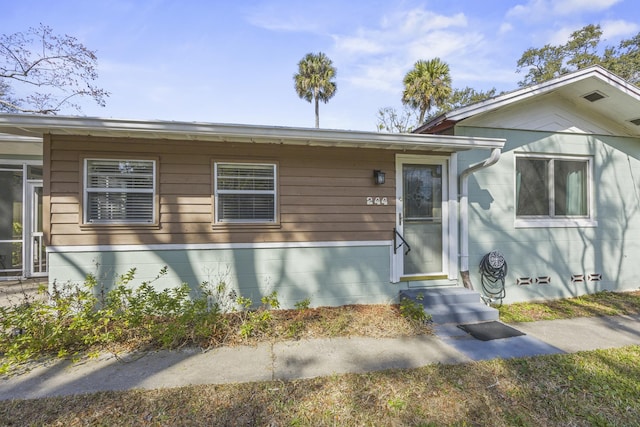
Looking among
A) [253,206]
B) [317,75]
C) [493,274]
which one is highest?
[317,75]

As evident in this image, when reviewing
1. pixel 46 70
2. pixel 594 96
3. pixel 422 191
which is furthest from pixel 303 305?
pixel 46 70

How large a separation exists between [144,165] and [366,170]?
10.7 feet

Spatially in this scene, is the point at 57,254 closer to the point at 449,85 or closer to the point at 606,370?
the point at 606,370

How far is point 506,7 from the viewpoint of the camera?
666cm

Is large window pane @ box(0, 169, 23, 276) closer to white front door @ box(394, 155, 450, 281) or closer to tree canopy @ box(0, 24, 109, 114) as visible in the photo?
tree canopy @ box(0, 24, 109, 114)

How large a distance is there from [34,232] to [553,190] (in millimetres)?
10471

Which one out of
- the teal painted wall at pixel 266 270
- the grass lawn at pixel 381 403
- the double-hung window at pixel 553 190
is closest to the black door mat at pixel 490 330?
the grass lawn at pixel 381 403

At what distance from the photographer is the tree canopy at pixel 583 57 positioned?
1694 cm

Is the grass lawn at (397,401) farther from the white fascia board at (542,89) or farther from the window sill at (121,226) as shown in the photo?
the white fascia board at (542,89)

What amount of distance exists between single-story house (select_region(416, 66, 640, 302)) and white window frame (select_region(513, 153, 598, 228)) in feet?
0.06

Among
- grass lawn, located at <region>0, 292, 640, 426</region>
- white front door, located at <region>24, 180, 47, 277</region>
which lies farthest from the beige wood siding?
white front door, located at <region>24, 180, 47, 277</region>

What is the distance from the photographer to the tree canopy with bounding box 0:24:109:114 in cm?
896

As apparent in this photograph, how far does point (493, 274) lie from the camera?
5031 mm

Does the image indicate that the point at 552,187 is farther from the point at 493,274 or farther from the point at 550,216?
the point at 493,274
